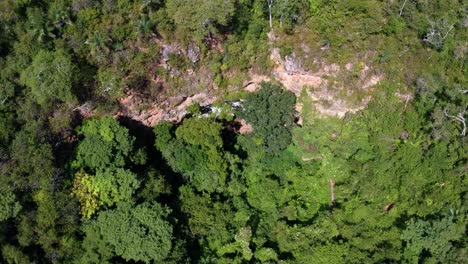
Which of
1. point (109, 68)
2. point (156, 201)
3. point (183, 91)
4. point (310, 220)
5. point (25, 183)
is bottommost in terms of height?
point (310, 220)

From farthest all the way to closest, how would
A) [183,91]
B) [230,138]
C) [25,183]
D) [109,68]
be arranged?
[230,138]
[183,91]
[109,68]
[25,183]

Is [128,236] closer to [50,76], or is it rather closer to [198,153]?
[198,153]

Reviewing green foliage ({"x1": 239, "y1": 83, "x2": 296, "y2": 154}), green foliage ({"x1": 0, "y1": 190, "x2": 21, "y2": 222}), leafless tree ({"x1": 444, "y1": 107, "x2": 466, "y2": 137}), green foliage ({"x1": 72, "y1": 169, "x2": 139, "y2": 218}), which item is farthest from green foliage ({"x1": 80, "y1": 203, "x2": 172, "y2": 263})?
→ leafless tree ({"x1": 444, "y1": 107, "x2": 466, "y2": 137})

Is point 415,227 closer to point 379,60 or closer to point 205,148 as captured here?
point 379,60

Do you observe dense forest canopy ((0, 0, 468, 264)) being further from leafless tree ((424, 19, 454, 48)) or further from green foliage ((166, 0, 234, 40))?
leafless tree ((424, 19, 454, 48))

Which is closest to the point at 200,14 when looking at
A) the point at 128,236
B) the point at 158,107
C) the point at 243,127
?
the point at 158,107

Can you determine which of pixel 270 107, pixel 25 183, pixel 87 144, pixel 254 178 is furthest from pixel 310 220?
pixel 25 183
